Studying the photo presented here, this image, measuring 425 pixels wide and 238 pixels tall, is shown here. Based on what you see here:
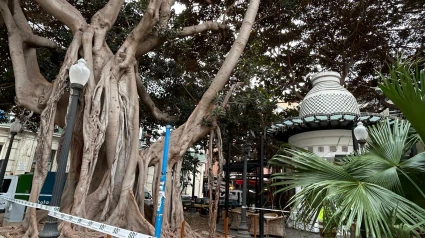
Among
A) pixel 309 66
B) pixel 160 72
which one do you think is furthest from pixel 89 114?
pixel 309 66

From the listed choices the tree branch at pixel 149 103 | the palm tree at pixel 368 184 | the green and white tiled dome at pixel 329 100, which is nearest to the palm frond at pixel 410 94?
the palm tree at pixel 368 184

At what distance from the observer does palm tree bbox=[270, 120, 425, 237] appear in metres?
2.33

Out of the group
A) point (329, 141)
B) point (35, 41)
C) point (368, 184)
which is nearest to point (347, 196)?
point (368, 184)

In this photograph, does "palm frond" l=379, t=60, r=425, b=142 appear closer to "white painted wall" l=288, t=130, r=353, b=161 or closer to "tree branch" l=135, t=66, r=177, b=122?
"white painted wall" l=288, t=130, r=353, b=161

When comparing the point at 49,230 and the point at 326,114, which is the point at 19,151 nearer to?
the point at 49,230

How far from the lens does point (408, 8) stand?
36.3ft

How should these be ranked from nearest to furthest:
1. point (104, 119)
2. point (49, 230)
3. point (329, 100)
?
1. point (49, 230)
2. point (104, 119)
3. point (329, 100)

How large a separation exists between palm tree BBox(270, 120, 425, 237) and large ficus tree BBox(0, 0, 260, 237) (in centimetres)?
334

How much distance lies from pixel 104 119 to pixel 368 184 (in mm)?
4846

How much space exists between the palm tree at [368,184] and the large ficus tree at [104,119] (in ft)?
10.9

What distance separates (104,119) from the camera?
5891 millimetres

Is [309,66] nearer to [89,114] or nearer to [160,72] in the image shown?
[160,72]

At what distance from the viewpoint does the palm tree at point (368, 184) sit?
7.66 ft

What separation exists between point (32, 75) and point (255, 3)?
633 centimetres
